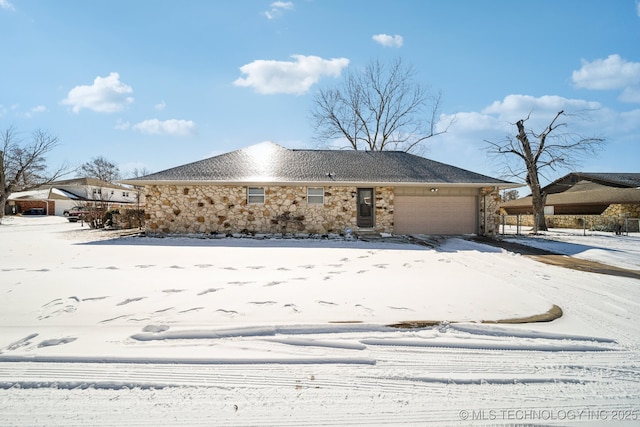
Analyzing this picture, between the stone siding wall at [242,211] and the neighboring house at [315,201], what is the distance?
0.04 m

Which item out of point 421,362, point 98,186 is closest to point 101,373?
point 421,362

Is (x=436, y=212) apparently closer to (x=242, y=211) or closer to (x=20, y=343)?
(x=242, y=211)

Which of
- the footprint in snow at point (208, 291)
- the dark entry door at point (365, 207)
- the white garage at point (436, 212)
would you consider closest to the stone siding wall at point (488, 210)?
the white garage at point (436, 212)

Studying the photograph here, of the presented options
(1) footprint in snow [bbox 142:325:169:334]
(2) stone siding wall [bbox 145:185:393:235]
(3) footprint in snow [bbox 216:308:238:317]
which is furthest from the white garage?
(1) footprint in snow [bbox 142:325:169:334]

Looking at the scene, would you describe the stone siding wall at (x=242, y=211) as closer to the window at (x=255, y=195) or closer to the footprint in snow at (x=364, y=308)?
the window at (x=255, y=195)

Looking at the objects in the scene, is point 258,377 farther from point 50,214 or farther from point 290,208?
point 50,214

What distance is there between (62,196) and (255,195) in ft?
125

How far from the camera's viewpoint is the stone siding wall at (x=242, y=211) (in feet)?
42.5

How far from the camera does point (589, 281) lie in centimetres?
559

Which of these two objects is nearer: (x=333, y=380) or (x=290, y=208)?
(x=333, y=380)

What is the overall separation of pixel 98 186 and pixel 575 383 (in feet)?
169

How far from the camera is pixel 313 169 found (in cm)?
1387

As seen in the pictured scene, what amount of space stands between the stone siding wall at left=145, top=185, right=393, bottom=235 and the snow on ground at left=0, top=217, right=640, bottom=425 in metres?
7.23

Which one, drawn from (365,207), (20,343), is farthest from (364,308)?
(365,207)
